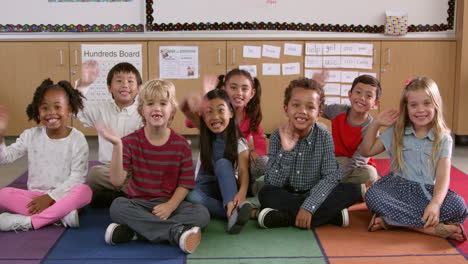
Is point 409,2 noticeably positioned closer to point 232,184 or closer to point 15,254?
point 232,184

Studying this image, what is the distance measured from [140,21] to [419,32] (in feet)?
7.61

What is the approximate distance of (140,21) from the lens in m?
4.18

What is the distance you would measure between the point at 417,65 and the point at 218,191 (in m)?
2.47

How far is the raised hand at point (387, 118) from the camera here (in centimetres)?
229

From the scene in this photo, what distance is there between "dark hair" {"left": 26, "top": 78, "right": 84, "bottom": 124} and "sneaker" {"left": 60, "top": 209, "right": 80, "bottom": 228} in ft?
1.67

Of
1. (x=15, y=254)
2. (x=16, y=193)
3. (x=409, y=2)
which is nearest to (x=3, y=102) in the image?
(x=16, y=193)

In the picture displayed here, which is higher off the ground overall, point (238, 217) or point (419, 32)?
point (419, 32)

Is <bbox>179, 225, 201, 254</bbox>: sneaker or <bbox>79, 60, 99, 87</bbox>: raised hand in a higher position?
<bbox>79, 60, 99, 87</bbox>: raised hand

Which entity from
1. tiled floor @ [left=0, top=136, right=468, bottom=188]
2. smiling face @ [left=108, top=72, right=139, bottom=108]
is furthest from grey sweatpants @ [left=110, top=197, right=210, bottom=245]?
tiled floor @ [left=0, top=136, right=468, bottom=188]

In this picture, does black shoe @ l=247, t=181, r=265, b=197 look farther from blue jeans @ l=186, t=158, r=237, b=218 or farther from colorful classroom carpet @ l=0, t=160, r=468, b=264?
colorful classroom carpet @ l=0, t=160, r=468, b=264

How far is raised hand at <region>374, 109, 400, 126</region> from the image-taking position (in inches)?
90.1

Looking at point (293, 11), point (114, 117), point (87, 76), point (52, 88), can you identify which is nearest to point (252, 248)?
point (114, 117)

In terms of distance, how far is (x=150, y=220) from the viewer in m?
2.05

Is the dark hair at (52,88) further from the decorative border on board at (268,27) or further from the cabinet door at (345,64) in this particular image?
the cabinet door at (345,64)
